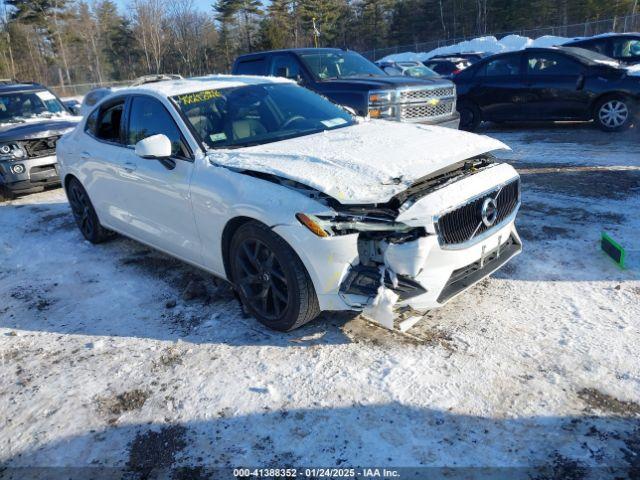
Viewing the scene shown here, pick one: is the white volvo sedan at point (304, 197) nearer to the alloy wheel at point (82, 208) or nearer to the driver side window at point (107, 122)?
the driver side window at point (107, 122)

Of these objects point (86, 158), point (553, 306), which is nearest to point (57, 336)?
point (86, 158)

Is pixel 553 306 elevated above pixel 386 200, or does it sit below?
below

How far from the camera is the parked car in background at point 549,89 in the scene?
31.0 ft

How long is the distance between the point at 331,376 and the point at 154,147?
2165mm

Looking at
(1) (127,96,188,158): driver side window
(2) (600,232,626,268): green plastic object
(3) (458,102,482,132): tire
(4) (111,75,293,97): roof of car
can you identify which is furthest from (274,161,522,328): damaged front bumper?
(3) (458,102,482,132): tire

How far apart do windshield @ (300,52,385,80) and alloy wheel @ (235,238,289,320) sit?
5.92 meters

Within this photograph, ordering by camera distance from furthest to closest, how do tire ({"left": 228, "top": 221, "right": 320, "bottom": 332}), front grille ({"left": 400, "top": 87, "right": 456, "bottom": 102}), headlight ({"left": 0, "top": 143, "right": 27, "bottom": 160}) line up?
headlight ({"left": 0, "top": 143, "right": 27, "bottom": 160}) < front grille ({"left": 400, "top": 87, "right": 456, "bottom": 102}) < tire ({"left": 228, "top": 221, "right": 320, "bottom": 332})

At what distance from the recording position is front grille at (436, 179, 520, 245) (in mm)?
3256

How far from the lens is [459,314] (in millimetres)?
3766

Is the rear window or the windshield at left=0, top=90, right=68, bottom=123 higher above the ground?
the rear window

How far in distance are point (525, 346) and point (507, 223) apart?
95cm

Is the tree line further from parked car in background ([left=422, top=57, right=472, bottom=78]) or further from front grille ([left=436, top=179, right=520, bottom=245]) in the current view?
front grille ([left=436, top=179, right=520, bottom=245])

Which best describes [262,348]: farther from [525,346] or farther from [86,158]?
[86,158]

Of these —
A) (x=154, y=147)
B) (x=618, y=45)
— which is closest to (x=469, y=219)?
(x=154, y=147)
